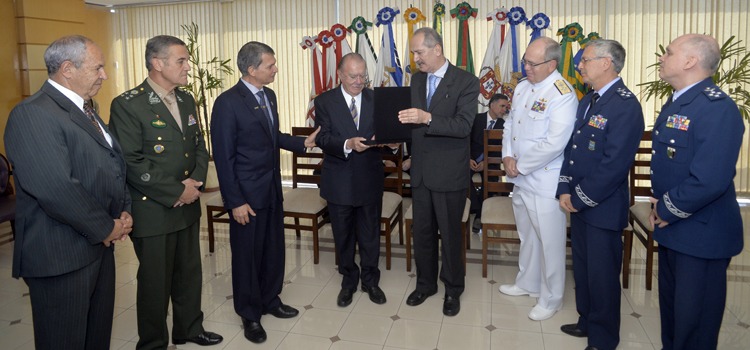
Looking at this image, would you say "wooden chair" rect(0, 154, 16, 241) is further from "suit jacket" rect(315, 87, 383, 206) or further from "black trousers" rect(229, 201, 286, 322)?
"suit jacket" rect(315, 87, 383, 206)

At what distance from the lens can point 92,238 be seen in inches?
78.7

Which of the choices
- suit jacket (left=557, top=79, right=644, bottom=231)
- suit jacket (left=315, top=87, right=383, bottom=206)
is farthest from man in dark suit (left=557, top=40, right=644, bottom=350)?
suit jacket (left=315, top=87, right=383, bottom=206)

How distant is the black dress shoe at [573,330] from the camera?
2967 millimetres

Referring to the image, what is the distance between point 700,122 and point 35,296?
2687 millimetres

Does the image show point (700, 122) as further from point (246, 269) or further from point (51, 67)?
point (51, 67)

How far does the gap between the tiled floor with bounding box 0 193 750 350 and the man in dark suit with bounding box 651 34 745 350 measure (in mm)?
748

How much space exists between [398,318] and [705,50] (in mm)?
2165

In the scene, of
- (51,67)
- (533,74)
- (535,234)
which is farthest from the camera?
(535,234)

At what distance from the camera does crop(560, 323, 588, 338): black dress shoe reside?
117 inches

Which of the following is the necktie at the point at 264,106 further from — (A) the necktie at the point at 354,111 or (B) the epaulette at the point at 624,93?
(B) the epaulette at the point at 624,93

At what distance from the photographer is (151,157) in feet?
8.18

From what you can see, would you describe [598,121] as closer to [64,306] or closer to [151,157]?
[151,157]

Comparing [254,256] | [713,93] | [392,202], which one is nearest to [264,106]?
[254,256]

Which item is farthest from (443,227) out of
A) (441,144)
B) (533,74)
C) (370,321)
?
(533,74)
